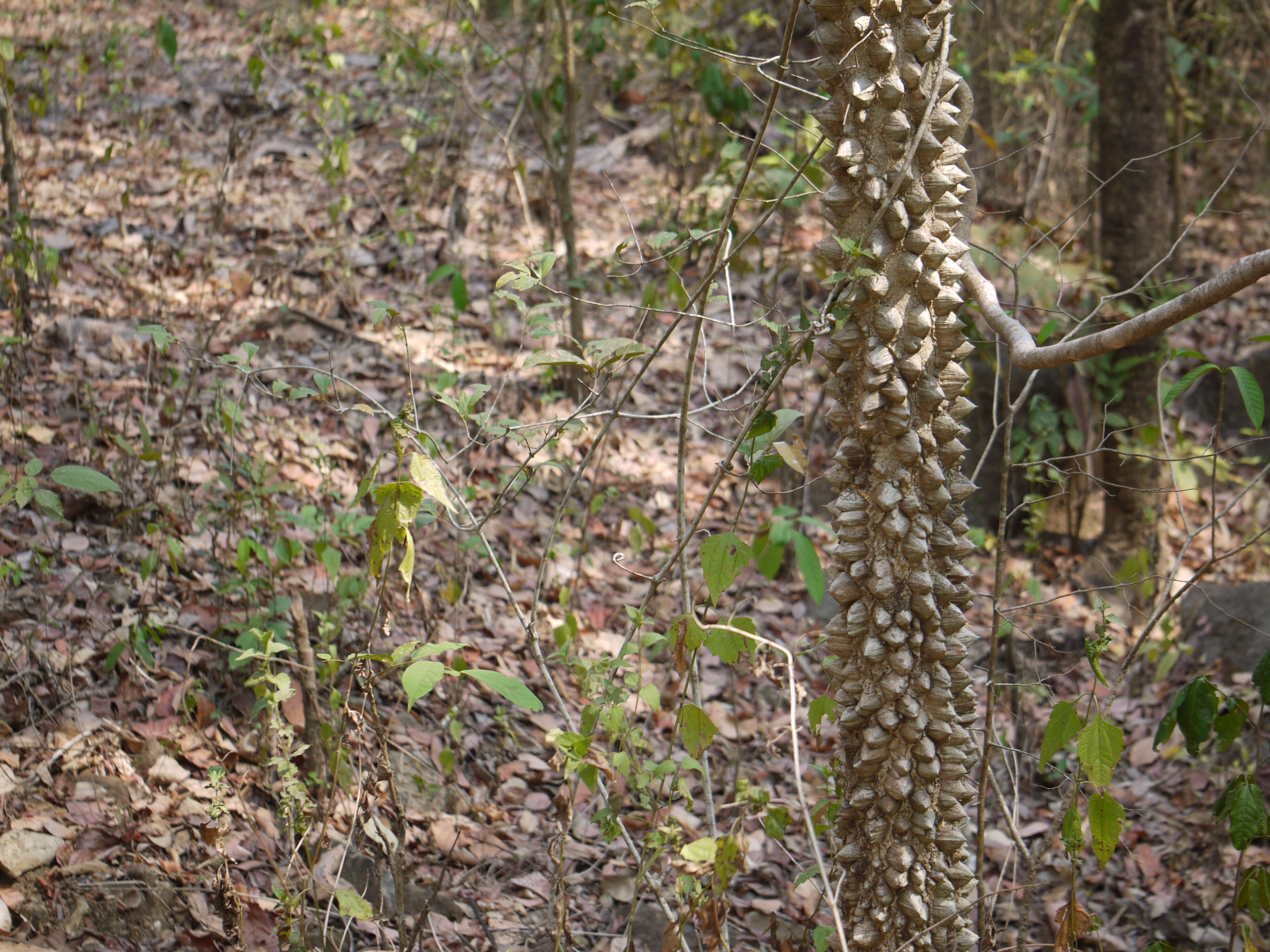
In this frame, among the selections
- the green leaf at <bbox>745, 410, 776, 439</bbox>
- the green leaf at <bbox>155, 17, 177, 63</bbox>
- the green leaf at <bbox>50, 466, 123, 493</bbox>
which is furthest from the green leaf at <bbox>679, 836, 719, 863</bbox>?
the green leaf at <bbox>155, 17, 177, 63</bbox>

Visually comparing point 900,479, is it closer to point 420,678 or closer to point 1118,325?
point 1118,325

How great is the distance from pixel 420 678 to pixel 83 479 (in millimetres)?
1320

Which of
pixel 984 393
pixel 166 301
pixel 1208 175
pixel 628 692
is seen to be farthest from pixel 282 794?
pixel 1208 175

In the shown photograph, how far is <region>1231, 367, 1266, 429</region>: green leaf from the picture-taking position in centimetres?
204

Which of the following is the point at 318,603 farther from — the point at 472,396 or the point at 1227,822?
the point at 1227,822

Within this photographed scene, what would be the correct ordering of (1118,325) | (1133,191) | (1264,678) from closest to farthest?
(1118,325) → (1264,678) → (1133,191)

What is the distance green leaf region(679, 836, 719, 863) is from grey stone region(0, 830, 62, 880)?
1.38m

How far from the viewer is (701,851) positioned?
162cm

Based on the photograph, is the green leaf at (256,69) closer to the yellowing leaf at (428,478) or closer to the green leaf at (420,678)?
the yellowing leaf at (428,478)

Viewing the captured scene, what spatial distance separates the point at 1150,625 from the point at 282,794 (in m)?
1.86

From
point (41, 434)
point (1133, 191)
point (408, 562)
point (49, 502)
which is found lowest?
point (41, 434)

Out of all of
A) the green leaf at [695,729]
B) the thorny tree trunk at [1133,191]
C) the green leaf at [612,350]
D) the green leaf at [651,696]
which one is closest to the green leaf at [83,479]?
the green leaf at [612,350]

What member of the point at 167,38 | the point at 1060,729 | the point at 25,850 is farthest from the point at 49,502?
the point at 167,38

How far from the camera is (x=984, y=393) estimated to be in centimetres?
493
